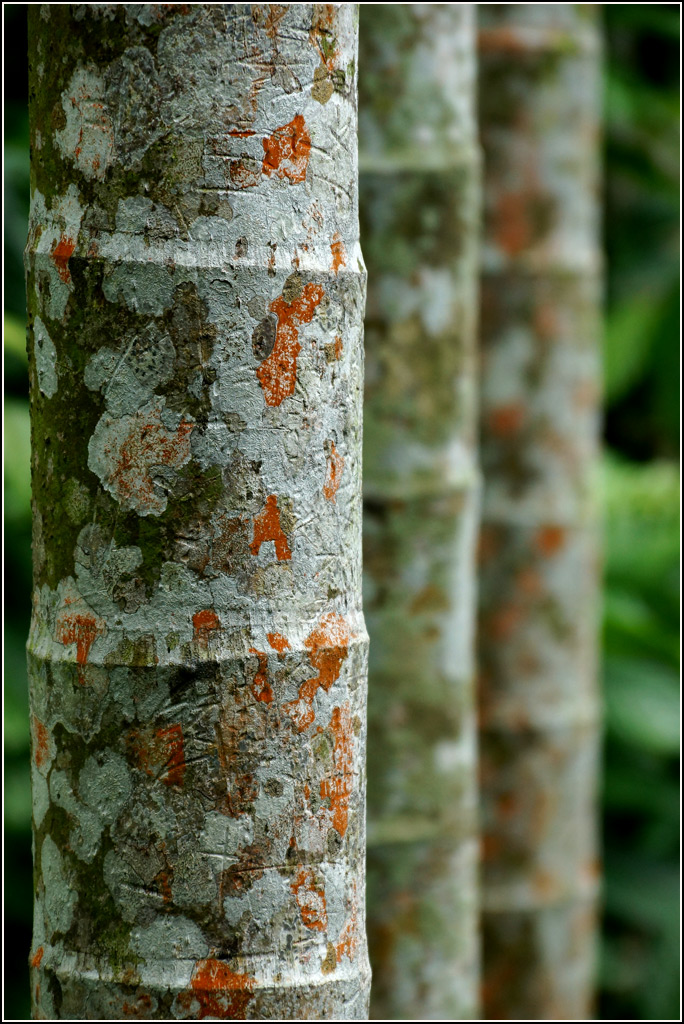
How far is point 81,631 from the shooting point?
734mm

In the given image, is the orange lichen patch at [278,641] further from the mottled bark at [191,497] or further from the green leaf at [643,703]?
the green leaf at [643,703]

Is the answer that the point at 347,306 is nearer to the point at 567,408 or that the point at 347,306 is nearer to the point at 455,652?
the point at 455,652

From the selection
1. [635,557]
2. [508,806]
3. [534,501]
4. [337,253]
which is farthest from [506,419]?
[337,253]

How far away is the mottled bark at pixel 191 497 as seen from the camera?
709 mm

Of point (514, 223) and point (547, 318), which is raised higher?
point (514, 223)

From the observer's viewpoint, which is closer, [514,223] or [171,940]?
[171,940]

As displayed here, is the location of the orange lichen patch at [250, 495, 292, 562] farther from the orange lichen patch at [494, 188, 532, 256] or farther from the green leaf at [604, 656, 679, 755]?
the green leaf at [604, 656, 679, 755]

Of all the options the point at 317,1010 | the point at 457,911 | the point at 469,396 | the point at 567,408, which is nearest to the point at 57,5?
the point at 317,1010

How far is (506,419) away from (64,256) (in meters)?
2.36

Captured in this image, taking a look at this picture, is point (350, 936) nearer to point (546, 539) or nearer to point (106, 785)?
point (106, 785)

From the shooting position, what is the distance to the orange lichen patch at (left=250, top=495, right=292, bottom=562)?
721 mm

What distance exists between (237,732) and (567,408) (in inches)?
94.1

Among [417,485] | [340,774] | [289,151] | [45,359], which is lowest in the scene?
[340,774]

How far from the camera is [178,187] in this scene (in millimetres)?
709
